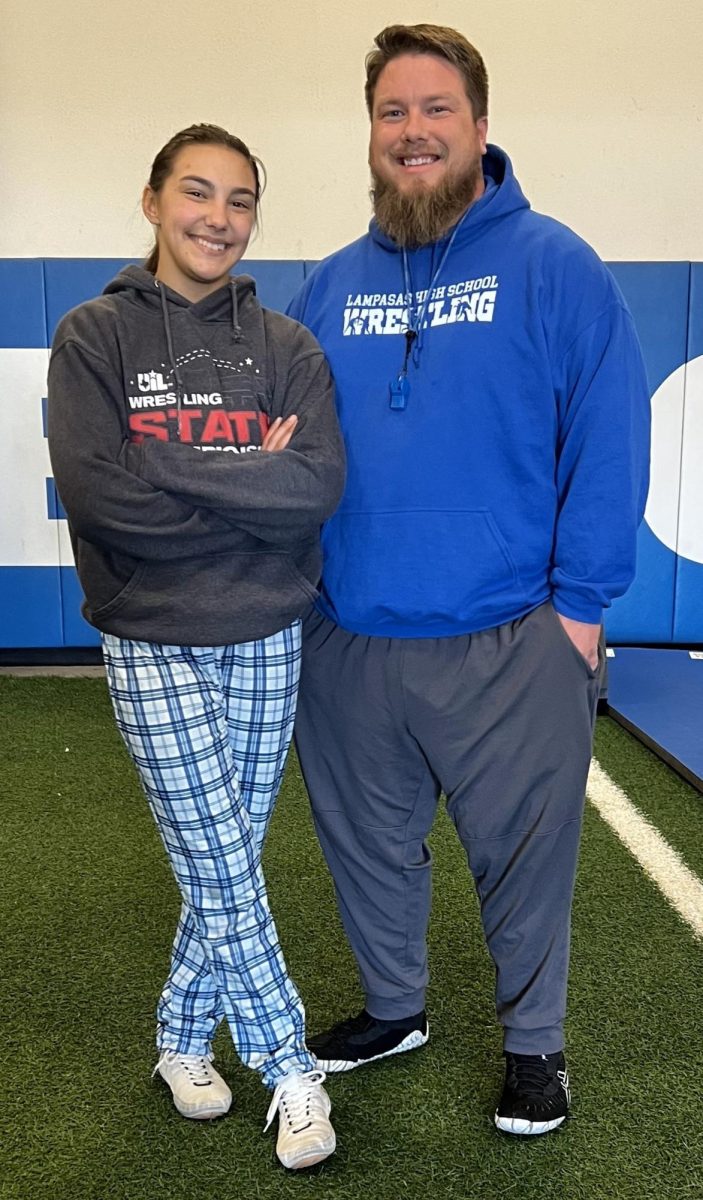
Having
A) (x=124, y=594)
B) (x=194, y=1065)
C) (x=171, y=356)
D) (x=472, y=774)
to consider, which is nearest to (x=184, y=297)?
(x=171, y=356)

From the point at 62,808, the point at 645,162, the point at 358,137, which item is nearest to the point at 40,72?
the point at 358,137

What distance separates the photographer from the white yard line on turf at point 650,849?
2.58 m

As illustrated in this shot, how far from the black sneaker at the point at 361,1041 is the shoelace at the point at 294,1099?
19cm

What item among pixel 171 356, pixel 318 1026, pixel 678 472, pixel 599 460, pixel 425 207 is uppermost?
pixel 425 207

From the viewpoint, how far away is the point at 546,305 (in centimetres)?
172

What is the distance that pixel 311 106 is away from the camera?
4.98m

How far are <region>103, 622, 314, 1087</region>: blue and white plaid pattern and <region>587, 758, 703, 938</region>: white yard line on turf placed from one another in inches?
45.0

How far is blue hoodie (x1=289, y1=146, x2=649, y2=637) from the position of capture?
1.72 m

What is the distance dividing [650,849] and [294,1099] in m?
1.45

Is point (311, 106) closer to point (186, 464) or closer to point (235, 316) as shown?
point (235, 316)

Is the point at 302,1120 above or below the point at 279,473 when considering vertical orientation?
below

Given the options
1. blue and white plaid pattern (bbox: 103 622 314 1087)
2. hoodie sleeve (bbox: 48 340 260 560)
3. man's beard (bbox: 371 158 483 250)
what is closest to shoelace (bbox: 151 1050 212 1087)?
blue and white plaid pattern (bbox: 103 622 314 1087)

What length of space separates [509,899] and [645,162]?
423cm

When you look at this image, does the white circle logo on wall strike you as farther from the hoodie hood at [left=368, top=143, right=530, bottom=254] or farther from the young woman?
the young woman
